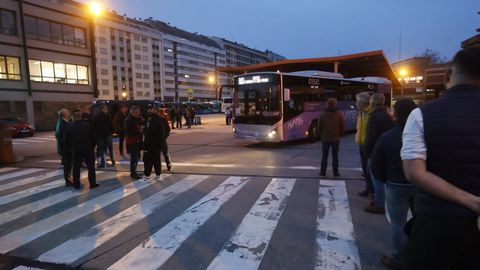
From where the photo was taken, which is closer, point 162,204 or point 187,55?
point 162,204

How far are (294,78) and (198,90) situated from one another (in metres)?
114

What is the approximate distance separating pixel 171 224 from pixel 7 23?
99.9ft

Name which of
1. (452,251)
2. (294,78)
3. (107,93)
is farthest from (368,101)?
(107,93)

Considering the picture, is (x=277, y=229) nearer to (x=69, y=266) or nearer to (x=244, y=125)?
(x=69, y=266)

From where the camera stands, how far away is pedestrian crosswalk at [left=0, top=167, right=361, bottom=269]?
4.04m

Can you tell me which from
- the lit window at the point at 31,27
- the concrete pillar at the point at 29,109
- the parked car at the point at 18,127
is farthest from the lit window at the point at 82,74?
the parked car at the point at 18,127

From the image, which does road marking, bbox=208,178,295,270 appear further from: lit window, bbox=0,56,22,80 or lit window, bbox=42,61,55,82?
lit window, bbox=42,61,55,82

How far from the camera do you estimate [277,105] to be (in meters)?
14.3

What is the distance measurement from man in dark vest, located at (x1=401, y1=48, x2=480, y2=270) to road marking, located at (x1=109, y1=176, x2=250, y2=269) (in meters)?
2.94

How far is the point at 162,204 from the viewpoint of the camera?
20.7ft

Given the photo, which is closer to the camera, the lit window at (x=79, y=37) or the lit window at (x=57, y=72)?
the lit window at (x=57, y=72)

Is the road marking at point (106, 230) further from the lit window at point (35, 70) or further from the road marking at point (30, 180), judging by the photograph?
the lit window at point (35, 70)

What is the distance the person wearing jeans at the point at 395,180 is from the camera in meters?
3.58

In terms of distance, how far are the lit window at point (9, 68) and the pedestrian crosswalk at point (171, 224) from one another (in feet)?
78.9
